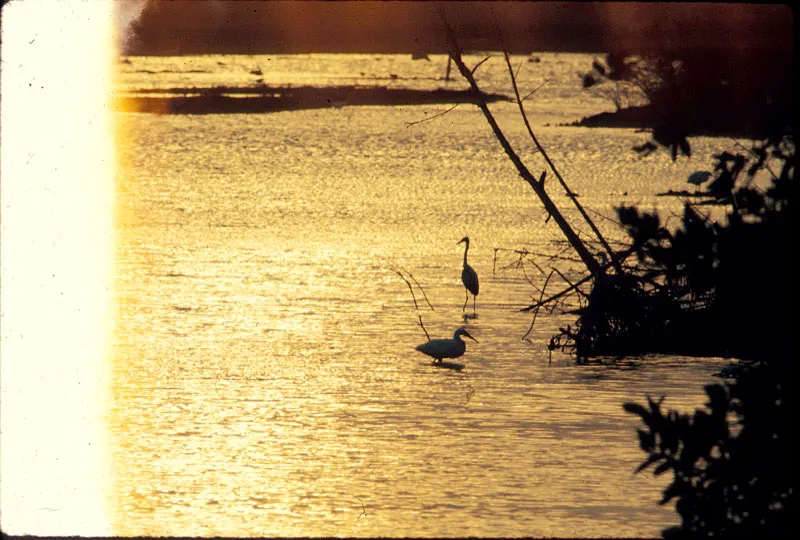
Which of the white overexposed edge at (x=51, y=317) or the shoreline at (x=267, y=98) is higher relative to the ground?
the shoreline at (x=267, y=98)

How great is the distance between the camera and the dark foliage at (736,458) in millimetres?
5281

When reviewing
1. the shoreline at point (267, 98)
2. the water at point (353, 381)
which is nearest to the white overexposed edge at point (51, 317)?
the water at point (353, 381)

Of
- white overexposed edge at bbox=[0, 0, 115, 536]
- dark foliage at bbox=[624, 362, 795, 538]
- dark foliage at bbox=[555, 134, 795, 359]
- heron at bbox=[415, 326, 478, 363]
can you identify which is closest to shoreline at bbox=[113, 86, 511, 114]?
white overexposed edge at bbox=[0, 0, 115, 536]

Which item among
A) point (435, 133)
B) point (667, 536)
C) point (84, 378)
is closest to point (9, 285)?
point (84, 378)

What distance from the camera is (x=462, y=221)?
21.8m

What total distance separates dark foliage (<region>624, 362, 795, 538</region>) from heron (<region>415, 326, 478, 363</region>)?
6444mm

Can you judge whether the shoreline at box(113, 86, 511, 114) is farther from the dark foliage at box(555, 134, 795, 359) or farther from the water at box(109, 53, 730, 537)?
the dark foliage at box(555, 134, 795, 359)

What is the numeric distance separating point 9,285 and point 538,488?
8980mm

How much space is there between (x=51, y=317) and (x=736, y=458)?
10.1 m

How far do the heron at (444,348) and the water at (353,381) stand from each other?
16 cm

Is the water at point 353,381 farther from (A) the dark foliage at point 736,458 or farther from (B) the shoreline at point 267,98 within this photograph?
(B) the shoreline at point 267,98

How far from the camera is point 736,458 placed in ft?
17.6

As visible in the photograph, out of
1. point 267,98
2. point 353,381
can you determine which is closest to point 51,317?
point 353,381

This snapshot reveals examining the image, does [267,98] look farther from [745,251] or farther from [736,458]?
[736,458]
